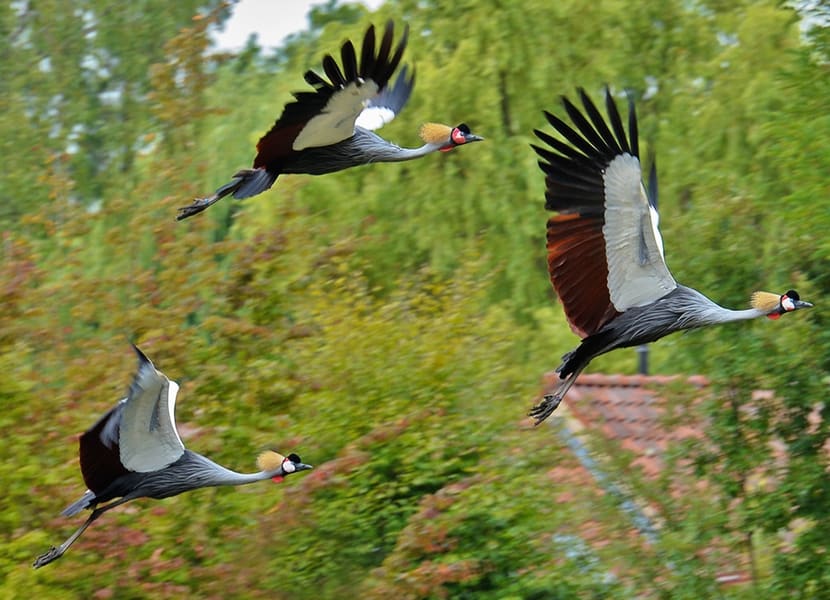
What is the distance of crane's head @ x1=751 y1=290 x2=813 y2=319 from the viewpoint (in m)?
9.88

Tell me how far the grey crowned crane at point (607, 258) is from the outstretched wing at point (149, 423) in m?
2.23

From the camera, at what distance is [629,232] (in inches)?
393

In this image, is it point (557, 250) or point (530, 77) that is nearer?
point (557, 250)

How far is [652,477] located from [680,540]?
1.03 m

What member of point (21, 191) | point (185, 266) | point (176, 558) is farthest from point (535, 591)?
point (21, 191)

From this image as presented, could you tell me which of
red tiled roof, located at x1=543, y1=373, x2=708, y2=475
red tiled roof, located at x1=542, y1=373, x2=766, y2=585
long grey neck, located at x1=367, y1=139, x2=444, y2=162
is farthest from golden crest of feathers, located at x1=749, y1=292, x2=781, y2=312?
red tiled roof, located at x1=543, y1=373, x2=708, y2=475

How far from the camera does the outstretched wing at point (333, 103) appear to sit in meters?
10.2

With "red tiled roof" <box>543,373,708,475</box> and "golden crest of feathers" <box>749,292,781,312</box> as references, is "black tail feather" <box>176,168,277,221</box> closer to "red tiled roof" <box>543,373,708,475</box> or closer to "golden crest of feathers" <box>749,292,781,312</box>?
"golden crest of feathers" <box>749,292,781,312</box>

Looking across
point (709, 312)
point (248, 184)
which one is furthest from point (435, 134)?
point (709, 312)

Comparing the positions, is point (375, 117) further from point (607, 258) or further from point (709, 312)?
point (709, 312)

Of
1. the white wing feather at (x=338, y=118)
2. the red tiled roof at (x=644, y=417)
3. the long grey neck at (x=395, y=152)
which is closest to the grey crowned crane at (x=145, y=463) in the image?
the white wing feather at (x=338, y=118)

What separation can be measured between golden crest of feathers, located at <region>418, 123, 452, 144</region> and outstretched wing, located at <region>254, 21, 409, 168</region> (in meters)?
0.47

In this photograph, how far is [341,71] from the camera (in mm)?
10570

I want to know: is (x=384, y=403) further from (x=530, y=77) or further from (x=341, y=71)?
(x=530, y=77)
